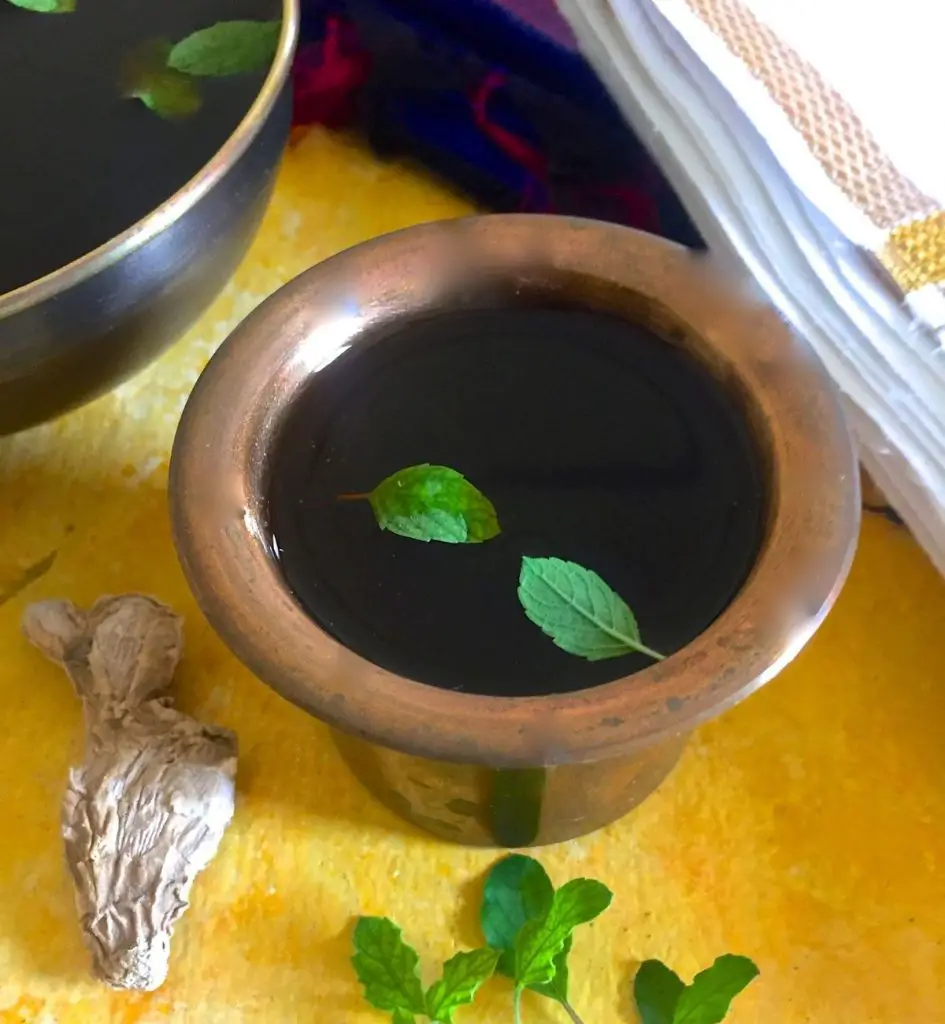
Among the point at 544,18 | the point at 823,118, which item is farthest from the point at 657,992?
the point at 544,18

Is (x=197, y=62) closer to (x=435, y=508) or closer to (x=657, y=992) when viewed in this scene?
(x=435, y=508)

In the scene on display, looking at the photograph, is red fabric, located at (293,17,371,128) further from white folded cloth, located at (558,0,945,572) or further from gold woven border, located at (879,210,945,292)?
gold woven border, located at (879,210,945,292)

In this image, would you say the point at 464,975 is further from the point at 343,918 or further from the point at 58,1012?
the point at 58,1012

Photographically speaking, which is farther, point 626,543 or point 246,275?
point 246,275

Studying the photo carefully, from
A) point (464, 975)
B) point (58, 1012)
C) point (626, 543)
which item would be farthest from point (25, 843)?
point (626, 543)

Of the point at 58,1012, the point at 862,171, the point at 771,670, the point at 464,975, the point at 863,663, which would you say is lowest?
the point at 58,1012

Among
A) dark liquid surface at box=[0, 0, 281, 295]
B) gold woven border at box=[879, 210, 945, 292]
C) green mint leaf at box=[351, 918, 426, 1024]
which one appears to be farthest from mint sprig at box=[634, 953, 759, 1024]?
dark liquid surface at box=[0, 0, 281, 295]

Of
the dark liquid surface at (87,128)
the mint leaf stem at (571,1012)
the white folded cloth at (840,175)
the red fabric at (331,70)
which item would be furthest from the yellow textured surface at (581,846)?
the red fabric at (331,70)

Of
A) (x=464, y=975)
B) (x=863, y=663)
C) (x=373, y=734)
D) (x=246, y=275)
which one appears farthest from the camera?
(x=246, y=275)

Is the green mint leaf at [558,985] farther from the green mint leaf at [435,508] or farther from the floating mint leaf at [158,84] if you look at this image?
the floating mint leaf at [158,84]
